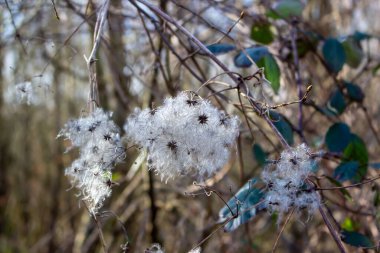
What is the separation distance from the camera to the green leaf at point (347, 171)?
3.62ft

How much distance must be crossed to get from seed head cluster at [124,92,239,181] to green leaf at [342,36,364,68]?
83 cm

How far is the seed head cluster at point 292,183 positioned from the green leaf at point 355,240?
0.24m

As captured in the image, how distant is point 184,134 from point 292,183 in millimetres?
198

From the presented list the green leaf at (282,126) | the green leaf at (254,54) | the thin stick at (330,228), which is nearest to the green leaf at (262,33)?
the green leaf at (254,54)

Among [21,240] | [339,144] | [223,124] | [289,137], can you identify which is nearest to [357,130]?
[339,144]

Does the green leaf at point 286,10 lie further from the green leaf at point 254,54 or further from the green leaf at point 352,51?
the green leaf at point 254,54

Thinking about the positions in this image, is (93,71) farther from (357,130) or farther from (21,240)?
(21,240)

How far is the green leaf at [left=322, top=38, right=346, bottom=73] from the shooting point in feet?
4.34

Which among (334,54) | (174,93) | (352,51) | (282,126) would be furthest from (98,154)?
(352,51)

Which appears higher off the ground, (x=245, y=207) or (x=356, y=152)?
(x=356, y=152)

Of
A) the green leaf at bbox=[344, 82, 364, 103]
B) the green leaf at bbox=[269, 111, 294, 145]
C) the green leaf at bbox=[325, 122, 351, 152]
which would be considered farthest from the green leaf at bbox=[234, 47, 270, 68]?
the green leaf at bbox=[344, 82, 364, 103]

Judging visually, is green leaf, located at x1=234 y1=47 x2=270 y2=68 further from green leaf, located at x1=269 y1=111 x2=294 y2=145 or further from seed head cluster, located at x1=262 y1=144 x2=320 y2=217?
seed head cluster, located at x1=262 y1=144 x2=320 y2=217

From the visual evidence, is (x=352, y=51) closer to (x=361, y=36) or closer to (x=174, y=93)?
(x=361, y=36)

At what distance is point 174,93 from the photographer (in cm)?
146
